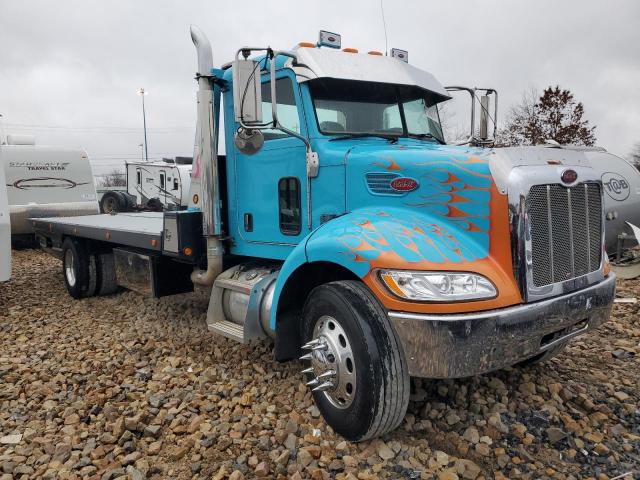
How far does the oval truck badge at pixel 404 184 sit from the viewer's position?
304 cm

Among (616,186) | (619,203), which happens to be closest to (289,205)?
(619,203)

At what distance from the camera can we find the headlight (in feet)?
8.38

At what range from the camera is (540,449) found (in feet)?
9.53

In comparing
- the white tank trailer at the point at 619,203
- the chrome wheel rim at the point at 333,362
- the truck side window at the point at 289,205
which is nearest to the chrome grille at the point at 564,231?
the chrome wheel rim at the point at 333,362

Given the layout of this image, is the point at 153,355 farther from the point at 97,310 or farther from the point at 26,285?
the point at 26,285

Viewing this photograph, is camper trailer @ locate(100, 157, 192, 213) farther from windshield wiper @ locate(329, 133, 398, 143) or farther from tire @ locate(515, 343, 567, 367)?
tire @ locate(515, 343, 567, 367)

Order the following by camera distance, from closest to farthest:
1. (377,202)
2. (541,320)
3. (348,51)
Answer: (541,320)
(377,202)
(348,51)

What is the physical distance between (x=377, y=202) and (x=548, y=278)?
3.63ft

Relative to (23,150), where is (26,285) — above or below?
below

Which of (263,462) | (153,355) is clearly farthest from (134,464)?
(153,355)

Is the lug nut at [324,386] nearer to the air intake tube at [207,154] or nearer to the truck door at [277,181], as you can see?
the truck door at [277,181]

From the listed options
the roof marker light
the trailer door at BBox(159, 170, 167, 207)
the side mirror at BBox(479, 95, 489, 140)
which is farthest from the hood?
the trailer door at BBox(159, 170, 167, 207)

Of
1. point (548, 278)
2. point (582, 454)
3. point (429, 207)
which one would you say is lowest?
point (582, 454)

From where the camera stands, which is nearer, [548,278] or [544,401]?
[548,278]
